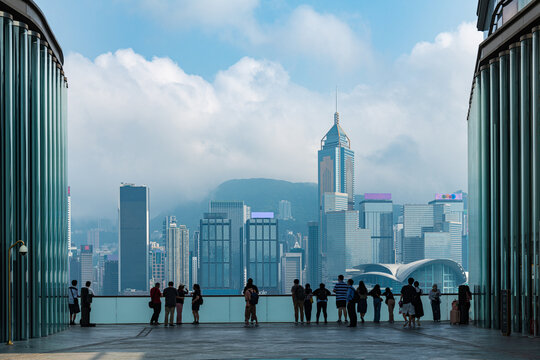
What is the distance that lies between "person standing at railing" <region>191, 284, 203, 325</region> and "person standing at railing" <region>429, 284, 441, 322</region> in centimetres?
958

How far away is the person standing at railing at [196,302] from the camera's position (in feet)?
92.8

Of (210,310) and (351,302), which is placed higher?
(351,302)

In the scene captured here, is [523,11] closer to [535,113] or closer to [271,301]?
[535,113]

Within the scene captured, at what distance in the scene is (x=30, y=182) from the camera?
2219cm

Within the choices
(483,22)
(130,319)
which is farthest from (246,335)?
(483,22)

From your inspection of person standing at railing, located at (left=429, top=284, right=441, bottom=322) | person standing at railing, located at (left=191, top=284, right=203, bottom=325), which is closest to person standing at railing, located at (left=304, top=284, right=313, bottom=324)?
person standing at railing, located at (left=191, top=284, right=203, bottom=325)

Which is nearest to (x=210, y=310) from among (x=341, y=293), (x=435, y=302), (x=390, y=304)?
(x=341, y=293)

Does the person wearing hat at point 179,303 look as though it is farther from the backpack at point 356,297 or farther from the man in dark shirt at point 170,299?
the backpack at point 356,297

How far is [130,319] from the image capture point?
97.9ft

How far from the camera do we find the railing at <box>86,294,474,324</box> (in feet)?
97.4

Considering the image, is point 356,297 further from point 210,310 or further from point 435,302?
point 210,310

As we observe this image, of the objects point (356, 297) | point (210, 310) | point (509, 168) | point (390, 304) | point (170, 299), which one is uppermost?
point (509, 168)

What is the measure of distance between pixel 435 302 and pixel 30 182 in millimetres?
17036

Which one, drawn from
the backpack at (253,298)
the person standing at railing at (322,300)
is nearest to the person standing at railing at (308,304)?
the person standing at railing at (322,300)
